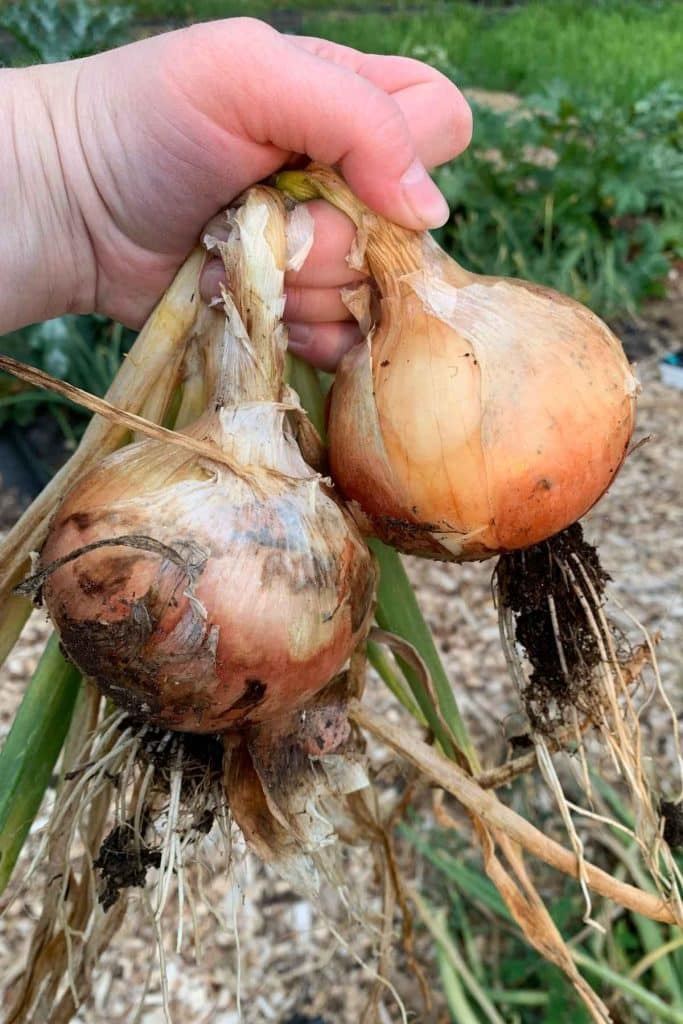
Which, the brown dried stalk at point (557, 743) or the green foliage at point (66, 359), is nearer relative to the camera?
the brown dried stalk at point (557, 743)

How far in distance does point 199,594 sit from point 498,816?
0.37 m

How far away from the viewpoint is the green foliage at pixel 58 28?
6.82ft

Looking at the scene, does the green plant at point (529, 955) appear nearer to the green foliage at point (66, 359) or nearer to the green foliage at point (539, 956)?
the green foliage at point (539, 956)

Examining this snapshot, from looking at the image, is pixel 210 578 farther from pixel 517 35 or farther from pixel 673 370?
pixel 517 35

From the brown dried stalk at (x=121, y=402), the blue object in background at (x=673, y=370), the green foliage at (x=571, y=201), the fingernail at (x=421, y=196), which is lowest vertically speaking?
the blue object in background at (x=673, y=370)

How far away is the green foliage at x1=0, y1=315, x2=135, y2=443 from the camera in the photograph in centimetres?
211

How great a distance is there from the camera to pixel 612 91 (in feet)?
12.0

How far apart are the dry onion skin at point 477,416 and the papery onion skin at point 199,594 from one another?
76 millimetres

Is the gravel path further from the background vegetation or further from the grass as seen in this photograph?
the grass

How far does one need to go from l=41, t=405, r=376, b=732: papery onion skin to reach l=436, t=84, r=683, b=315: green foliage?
2.10m

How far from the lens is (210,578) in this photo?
23.7 inches

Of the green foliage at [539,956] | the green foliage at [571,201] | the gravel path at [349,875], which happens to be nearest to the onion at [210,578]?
the gravel path at [349,875]

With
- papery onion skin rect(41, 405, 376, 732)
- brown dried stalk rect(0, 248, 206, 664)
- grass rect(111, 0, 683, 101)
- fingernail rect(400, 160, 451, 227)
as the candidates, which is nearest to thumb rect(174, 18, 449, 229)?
fingernail rect(400, 160, 451, 227)

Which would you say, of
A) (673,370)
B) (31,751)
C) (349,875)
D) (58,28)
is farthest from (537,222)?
(31,751)
